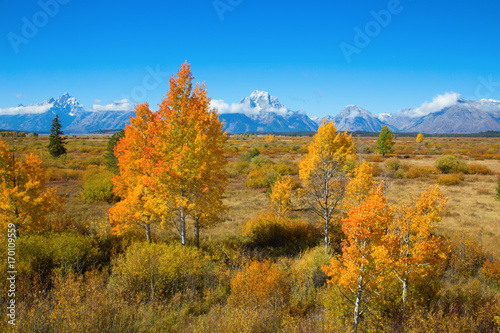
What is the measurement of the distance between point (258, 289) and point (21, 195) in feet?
34.8

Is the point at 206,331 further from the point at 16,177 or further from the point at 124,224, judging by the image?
the point at 16,177

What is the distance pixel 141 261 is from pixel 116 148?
5.87 meters

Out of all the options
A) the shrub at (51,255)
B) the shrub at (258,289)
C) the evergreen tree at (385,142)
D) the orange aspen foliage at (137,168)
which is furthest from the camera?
the evergreen tree at (385,142)

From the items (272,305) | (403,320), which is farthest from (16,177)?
(403,320)

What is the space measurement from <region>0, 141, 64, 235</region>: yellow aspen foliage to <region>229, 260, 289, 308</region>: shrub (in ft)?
31.0

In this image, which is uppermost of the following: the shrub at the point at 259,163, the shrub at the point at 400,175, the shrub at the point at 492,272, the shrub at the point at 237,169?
the shrub at the point at 259,163

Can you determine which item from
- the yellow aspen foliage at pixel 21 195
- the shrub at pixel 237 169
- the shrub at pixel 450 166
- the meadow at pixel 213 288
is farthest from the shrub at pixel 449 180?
the yellow aspen foliage at pixel 21 195

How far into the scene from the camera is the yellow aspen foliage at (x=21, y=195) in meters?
10.3

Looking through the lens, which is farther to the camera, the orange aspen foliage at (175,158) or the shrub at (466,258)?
the shrub at (466,258)

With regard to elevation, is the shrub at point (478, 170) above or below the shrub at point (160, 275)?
above

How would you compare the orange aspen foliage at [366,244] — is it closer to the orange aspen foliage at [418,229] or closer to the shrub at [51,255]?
the orange aspen foliage at [418,229]

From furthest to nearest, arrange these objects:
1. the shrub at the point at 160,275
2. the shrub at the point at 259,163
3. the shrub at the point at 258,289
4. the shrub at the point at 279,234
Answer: the shrub at the point at 259,163
the shrub at the point at 279,234
the shrub at the point at 160,275
the shrub at the point at 258,289

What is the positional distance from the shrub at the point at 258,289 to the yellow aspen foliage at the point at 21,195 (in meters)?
9.45

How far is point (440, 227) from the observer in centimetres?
1898
